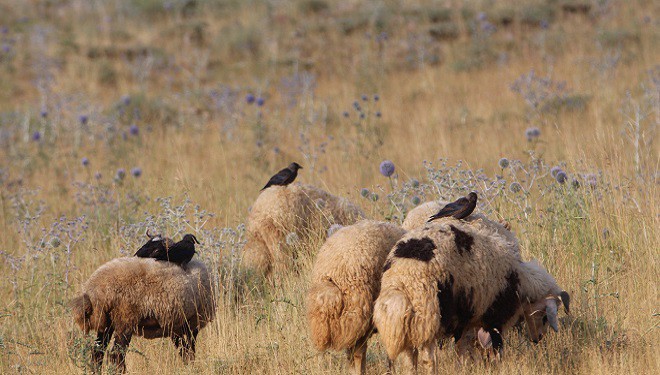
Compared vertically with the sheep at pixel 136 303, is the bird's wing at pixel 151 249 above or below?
above

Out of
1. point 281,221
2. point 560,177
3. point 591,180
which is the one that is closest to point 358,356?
point 281,221

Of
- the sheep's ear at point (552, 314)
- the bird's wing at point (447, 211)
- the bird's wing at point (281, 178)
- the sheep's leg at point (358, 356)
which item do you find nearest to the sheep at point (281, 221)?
the bird's wing at point (281, 178)

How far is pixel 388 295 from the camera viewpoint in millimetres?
5043

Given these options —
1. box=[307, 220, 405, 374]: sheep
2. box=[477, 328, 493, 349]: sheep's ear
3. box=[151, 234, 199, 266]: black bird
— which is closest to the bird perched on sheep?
box=[151, 234, 199, 266]: black bird

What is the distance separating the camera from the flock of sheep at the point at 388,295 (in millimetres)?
5086

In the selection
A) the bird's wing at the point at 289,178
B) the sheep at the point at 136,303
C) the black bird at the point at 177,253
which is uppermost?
the bird's wing at the point at 289,178

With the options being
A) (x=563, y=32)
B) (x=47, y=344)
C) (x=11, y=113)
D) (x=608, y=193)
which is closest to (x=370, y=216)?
(x=608, y=193)

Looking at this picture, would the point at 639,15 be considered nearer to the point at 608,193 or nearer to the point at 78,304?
the point at 608,193

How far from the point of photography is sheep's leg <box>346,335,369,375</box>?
554 centimetres

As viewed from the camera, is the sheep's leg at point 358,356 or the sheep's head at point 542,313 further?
the sheep's head at point 542,313

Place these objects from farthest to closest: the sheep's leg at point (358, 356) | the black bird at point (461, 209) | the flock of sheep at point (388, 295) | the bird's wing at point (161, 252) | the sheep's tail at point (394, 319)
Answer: the bird's wing at point (161, 252)
the black bird at point (461, 209)
the sheep's leg at point (358, 356)
the flock of sheep at point (388, 295)
the sheep's tail at point (394, 319)

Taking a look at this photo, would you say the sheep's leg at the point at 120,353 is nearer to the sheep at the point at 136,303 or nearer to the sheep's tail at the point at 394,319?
the sheep at the point at 136,303

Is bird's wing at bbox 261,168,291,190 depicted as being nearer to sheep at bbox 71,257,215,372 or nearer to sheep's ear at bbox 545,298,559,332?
sheep at bbox 71,257,215,372

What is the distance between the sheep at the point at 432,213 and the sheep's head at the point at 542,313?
44 centimetres
